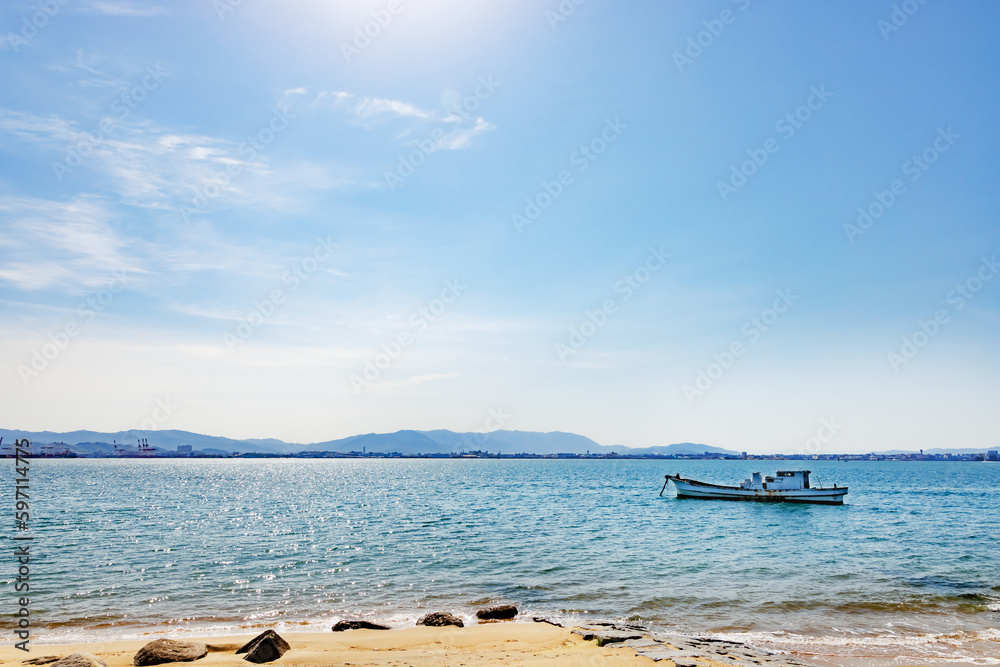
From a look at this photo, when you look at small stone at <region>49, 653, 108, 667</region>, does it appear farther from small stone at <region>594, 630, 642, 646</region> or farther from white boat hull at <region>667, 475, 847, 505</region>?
white boat hull at <region>667, 475, 847, 505</region>

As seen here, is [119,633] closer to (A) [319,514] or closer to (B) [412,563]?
(B) [412,563]

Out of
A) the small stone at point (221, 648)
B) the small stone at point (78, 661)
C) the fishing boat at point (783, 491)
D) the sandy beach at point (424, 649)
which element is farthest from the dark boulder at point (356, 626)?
the fishing boat at point (783, 491)

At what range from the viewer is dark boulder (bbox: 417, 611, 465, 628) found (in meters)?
16.3

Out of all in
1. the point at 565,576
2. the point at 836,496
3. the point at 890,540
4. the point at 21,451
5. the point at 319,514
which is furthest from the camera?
the point at 836,496

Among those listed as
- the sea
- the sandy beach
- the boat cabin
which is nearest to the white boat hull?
the boat cabin

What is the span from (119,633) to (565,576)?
640 inches

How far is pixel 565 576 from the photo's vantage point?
23.7m

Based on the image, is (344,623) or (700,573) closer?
(344,623)

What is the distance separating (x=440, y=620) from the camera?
16422mm

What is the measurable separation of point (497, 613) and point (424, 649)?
15.0 feet

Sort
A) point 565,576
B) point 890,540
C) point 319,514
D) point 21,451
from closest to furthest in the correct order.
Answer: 1. point 21,451
2. point 565,576
3. point 890,540
4. point 319,514

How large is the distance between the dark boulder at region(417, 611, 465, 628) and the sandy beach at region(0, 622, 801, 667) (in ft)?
1.34

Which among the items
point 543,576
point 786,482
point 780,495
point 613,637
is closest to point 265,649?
point 613,637

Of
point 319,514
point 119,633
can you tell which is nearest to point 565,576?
point 119,633
